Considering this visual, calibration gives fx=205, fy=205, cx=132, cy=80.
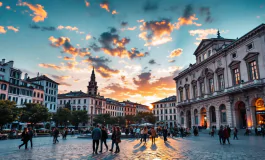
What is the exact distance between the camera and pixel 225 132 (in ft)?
63.5

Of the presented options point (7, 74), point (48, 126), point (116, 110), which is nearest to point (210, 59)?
point (48, 126)

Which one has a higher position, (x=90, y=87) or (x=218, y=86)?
(x=90, y=87)

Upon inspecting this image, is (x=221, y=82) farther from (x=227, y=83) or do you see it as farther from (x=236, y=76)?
(x=236, y=76)

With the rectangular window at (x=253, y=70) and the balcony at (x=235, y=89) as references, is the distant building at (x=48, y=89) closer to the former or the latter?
the balcony at (x=235, y=89)

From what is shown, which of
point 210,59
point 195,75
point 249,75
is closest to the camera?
point 249,75

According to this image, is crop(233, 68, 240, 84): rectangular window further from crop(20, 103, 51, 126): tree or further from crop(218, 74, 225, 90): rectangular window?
crop(20, 103, 51, 126): tree

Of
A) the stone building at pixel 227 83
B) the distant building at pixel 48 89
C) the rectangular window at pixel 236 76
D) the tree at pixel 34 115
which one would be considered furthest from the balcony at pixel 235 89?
the distant building at pixel 48 89

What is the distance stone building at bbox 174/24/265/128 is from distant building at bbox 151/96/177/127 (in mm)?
46225

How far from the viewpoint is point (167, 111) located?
104 meters

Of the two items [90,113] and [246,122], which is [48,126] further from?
[246,122]

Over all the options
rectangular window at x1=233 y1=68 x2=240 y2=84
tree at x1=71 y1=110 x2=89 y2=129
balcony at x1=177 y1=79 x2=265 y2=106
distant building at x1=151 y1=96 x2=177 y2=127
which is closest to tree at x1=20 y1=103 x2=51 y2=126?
tree at x1=71 y1=110 x2=89 y2=129

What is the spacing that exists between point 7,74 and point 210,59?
54029mm

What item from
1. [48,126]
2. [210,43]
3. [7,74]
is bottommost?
[48,126]

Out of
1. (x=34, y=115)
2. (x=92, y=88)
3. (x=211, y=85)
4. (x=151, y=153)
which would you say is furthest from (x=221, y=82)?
(x=92, y=88)
